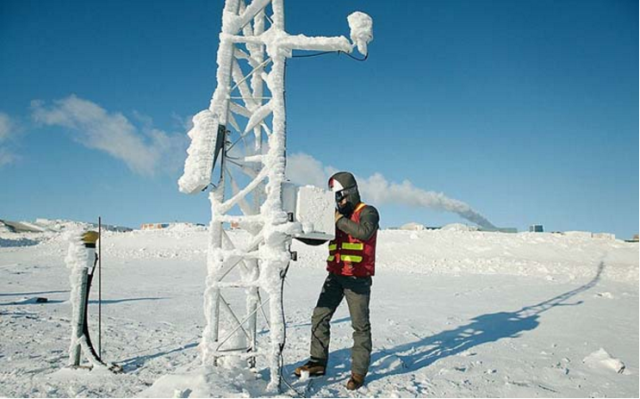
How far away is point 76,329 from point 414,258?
22.7 m

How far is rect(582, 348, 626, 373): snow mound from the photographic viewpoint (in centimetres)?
624

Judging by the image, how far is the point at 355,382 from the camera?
16.3ft

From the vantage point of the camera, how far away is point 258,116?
5.18m

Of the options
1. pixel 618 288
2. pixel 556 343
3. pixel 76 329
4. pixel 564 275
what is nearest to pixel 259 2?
pixel 76 329

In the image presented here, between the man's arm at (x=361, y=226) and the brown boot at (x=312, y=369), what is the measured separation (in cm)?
168

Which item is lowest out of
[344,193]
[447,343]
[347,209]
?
[447,343]

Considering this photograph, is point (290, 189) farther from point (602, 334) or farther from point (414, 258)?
point (414, 258)

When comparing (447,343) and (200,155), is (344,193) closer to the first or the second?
(200,155)

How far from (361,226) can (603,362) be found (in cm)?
447

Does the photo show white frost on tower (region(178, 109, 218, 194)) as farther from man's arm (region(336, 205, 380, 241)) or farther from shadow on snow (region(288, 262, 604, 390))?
shadow on snow (region(288, 262, 604, 390))

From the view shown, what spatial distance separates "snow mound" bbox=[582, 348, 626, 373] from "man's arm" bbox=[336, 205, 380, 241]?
4.18 meters

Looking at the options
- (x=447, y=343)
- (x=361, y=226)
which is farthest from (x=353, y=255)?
(x=447, y=343)

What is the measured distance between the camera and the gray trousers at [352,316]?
505cm

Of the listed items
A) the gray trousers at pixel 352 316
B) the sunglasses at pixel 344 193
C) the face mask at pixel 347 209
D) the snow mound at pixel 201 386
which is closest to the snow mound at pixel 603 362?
the gray trousers at pixel 352 316
